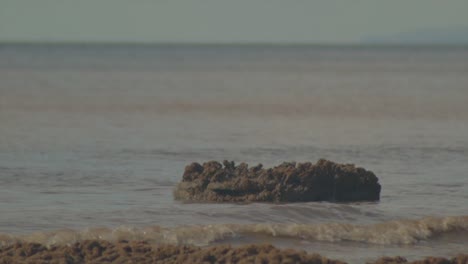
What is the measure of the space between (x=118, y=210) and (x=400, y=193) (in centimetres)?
505

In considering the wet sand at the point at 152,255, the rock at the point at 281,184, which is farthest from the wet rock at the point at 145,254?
the rock at the point at 281,184

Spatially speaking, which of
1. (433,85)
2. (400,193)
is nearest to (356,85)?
(433,85)

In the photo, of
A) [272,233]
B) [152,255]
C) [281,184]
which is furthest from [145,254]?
[281,184]

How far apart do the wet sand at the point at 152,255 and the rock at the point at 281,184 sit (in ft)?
18.9

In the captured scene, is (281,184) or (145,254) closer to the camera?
(145,254)

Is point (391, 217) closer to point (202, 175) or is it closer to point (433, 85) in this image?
point (202, 175)

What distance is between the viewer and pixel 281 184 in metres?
19.2

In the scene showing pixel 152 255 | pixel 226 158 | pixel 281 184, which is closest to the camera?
pixel 152 255

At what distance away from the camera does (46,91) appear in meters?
59.0

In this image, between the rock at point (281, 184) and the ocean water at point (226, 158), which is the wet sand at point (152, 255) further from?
the rock at point (281, 184)

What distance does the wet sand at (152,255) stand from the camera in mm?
12609

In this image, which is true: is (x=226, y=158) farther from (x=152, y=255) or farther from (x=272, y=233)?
(x=152, y=255)

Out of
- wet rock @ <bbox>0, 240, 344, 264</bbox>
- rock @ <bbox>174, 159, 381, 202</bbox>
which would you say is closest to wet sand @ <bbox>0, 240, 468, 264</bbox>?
wet rock @ <bbox>0, 240, 344, 264</bbox>

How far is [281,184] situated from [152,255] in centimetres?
650
